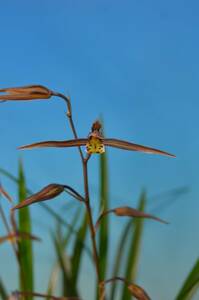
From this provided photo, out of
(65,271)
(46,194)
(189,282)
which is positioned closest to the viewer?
(46,194)

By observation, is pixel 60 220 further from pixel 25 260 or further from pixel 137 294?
pixel 137 294

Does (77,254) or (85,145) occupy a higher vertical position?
(77,254)

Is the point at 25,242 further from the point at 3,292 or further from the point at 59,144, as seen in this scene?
the point at 59,144

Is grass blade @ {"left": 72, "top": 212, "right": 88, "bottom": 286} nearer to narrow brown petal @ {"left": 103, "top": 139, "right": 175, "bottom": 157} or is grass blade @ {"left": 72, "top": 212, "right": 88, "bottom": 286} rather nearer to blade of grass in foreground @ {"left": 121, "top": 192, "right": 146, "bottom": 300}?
blade of grass in foreground @ {"left": 121, "top": 192, "right": 146, "bottom": 300}

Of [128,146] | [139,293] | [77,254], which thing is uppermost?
[77,254]

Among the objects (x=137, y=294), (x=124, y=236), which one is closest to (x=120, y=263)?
(x=124, y=236)

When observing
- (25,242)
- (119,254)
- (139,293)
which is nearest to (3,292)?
(25,242)
